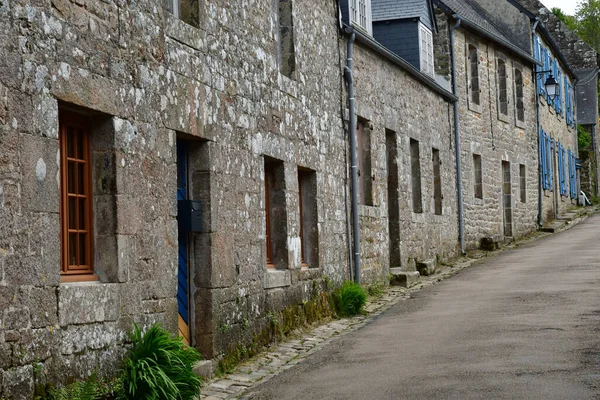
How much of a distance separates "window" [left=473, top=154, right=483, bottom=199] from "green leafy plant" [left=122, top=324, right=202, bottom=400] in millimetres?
16697

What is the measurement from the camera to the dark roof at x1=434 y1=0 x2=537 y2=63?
2247 centimetres

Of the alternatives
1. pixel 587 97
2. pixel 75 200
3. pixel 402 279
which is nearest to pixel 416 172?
pixel 402 279

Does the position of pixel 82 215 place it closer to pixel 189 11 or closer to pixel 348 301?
pixel 189 11

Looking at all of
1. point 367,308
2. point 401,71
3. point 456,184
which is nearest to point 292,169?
point 367,308

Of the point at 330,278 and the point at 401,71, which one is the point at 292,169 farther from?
the point at 401,71

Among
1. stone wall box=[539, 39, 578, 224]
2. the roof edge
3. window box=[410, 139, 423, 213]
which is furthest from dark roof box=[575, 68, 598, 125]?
window box=[410, 139, 423, 213]

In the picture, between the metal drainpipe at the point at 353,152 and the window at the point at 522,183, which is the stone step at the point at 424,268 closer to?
the metal drainpipe at the point at 353,152

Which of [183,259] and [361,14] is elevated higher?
[361,14]

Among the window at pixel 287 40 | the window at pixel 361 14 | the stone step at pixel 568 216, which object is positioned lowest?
the stone step at pixel 568 216

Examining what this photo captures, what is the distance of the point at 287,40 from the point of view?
40.6ft

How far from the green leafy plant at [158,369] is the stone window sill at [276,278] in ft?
10.1

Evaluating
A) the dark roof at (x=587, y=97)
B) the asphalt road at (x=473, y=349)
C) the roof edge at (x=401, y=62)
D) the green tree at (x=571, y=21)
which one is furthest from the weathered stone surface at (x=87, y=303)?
the green tree at (x=571, y=21)

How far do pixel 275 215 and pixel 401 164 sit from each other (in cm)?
616

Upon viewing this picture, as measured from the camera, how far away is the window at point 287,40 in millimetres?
12328
